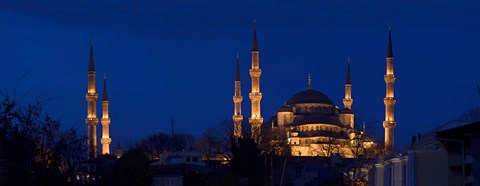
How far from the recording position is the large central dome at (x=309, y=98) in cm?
9819

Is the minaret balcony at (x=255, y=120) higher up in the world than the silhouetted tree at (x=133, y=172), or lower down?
higher up

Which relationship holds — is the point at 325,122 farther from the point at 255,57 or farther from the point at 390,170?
the point at 390,170

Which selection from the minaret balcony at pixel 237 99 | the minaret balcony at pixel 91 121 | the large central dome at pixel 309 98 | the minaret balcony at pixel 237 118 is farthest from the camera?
the large central dome at pixel 309 98

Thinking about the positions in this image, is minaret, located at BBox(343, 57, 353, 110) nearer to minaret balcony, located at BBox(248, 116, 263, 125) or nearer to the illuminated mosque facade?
the illuminated mosque facade

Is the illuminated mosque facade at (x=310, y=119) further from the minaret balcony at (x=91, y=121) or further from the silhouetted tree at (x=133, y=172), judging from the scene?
the silhouetted tree at (x=133, y=172)

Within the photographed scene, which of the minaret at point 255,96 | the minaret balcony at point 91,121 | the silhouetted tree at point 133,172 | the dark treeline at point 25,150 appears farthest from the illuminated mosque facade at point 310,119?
the dark treeline at point 25,150

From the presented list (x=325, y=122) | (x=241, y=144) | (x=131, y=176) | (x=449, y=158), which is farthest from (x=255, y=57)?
(x=449, y=158)

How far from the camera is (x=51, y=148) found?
43.7 feet

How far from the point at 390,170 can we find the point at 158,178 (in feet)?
104

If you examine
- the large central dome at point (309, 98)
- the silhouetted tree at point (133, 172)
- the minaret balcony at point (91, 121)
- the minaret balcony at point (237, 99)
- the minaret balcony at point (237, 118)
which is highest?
the large central dome at point (309, 98)

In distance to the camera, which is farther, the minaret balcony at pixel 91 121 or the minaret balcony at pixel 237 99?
the minaret balcony at pixel 237 99

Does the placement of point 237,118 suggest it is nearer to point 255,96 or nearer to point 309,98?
point 255,96

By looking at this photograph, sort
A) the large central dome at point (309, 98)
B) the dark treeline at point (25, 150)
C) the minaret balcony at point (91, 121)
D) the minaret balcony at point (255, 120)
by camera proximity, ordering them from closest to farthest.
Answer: the dark treeline at point (25, 150), the minaret balcony at point (91, 121), the minaret balcony at point (255, 120), the large central dome at point (309, 98)

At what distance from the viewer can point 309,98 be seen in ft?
323
